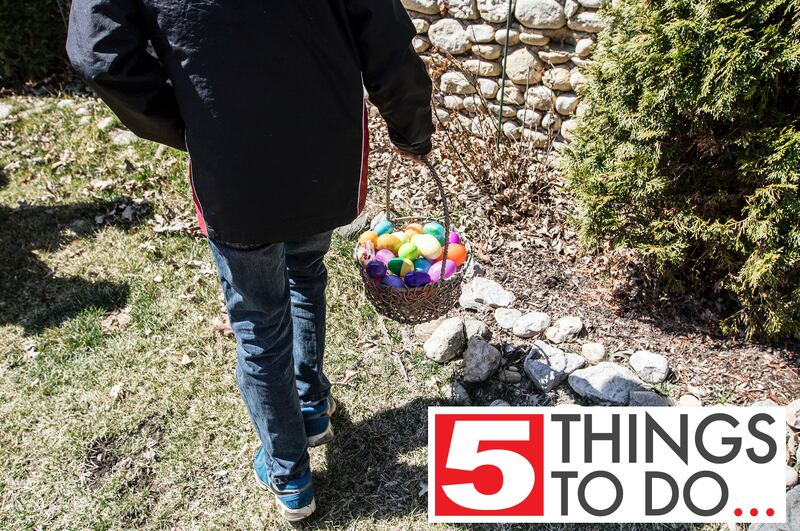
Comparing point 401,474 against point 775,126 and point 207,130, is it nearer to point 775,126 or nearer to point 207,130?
point 207,130

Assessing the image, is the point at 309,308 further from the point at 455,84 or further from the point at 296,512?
the point at 455,84

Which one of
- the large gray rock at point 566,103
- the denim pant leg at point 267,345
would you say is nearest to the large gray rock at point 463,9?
the large gray rock at point 566,103

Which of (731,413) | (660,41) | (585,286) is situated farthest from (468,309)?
(660,41)

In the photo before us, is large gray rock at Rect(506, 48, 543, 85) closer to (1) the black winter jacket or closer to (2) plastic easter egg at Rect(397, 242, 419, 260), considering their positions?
(2) plastic easter egg at Rect(397, 242, 419, 260)

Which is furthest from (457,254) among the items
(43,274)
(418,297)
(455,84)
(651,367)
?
(43,274)

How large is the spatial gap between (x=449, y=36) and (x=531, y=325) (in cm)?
220

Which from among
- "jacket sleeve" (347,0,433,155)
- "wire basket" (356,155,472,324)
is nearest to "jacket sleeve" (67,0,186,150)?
"jacket sleeve" (347,0,433,155)

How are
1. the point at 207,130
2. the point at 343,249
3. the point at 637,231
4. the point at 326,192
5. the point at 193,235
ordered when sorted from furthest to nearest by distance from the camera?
the point at 193,235 → the point at 343,249 → the point at 637,231 → the point at 326,192 → the point at 207,130

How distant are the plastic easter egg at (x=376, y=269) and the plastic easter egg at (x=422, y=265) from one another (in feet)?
0.63

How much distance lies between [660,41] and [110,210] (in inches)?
140

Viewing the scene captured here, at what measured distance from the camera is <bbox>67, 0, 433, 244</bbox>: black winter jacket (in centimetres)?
172

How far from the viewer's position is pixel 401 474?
2.77 metres

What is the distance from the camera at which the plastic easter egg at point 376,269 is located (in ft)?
8.80

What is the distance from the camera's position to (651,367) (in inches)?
118
